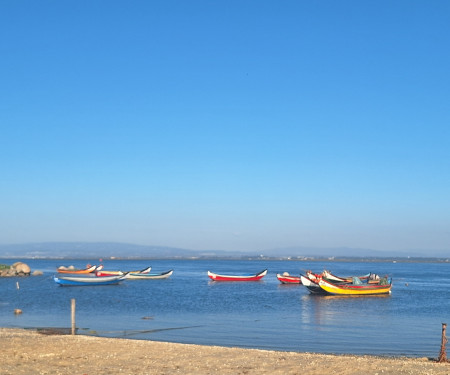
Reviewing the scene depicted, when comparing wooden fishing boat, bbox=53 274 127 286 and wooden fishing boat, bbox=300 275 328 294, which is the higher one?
wooden fishing boat, bbox=300 275 328 294

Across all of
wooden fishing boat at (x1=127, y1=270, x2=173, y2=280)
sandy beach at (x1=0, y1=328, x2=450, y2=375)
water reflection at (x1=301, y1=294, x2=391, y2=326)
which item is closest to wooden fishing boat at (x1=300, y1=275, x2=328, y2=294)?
water reflection at (x1=301, y1=294, x2=391, y2=326)

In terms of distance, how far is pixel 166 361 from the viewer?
56.2 ft

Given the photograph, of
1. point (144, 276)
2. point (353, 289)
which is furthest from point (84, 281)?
point (353, 289)

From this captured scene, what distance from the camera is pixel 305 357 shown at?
18594 millimetres

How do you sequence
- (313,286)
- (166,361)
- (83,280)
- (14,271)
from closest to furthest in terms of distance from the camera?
1. (166,361)
2. (313,286)
3. (83,280)
4. (14,271)

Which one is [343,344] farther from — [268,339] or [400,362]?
[400,362]

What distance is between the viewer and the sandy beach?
15.7 meters

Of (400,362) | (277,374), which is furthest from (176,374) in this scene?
(400,362)

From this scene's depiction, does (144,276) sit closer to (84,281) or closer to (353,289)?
(84,281)

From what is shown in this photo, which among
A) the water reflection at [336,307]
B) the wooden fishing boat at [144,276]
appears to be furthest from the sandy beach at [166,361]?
the wooden fishing boat at [144,276]

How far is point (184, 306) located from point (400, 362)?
23602 millimetres

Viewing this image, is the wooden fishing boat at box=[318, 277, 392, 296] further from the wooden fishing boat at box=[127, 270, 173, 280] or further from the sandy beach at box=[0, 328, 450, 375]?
the wooden fishing boat at box=[127, 270, 173, 280]

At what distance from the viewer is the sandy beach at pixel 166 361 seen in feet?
51.5

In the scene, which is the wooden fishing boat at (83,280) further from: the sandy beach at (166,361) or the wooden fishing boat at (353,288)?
the sandy beach at (166,361)
